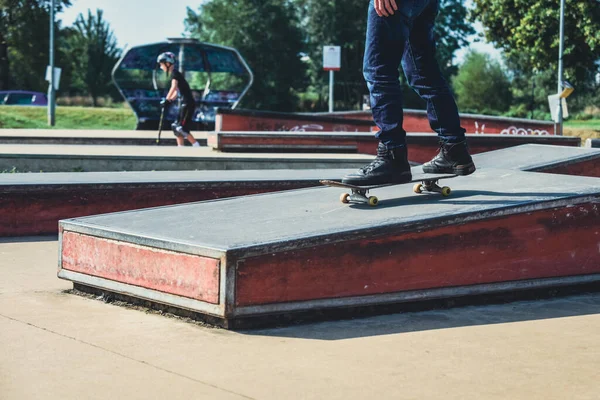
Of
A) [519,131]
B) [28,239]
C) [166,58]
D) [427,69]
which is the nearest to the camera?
[427,69]

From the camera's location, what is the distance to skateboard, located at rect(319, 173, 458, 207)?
511cm

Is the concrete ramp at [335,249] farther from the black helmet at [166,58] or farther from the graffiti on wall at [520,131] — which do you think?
the graffiti on wall at [520,131]

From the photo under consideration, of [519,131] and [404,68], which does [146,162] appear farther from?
[519,131]

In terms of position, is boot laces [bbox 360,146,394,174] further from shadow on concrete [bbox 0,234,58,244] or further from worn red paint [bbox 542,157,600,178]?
worn red paint [bbox 542,157,600,178]

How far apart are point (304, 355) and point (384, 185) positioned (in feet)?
5.49

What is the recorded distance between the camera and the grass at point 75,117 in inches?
1316

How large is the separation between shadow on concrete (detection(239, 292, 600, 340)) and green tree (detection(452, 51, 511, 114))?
80752 millimetres

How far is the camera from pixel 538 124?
22.4 metres

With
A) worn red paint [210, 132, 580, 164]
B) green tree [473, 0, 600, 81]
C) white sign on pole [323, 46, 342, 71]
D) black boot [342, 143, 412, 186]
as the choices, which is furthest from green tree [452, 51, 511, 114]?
black boot [342, 143, 412, 186]

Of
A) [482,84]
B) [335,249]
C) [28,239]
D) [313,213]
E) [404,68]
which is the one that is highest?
[482,84]

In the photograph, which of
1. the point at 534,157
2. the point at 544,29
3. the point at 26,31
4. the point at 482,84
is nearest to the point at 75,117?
the point at 26,31

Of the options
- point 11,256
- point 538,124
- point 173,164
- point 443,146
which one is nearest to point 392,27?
point 443,146

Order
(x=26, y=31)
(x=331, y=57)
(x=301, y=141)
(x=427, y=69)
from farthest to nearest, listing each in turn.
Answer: (x=26, y=31) → (x=331, y=57) → (x=301, y=141) → (x=427, y=69)

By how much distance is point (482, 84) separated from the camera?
282 ft
